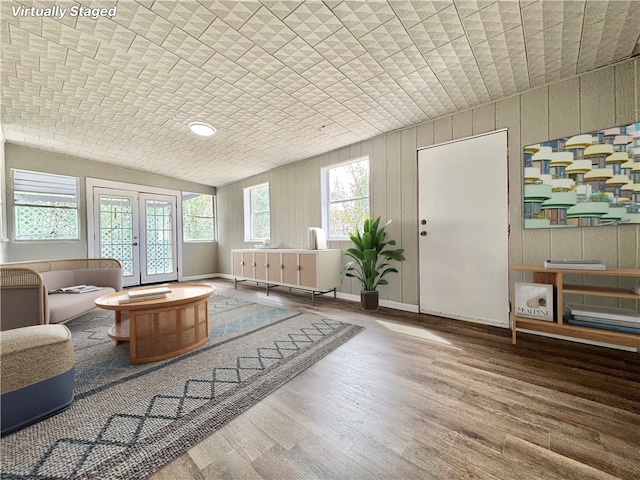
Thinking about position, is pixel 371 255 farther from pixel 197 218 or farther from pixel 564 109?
pixel 197 218

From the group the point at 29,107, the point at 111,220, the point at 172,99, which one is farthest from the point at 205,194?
the point at 172,99

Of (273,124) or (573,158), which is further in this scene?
(273,124)

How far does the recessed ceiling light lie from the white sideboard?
6.42ft

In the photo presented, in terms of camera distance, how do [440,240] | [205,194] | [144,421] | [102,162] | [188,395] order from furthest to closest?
[205,194] < [102,162] < [440,240] < [188,395] < [144,421]

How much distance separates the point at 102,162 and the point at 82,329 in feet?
11.6

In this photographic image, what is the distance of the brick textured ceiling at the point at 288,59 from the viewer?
5.24ft

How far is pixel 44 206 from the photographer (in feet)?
13.3

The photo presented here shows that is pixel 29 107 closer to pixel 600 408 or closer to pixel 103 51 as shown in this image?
pixel 103 51

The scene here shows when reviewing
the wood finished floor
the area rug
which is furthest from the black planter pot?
the wood finished floor

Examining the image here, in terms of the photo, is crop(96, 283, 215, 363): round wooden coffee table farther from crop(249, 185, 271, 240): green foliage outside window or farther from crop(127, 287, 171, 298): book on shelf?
crop(249, 185, 271, 240): green foliage outside window

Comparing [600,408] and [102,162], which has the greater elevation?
[102,162]

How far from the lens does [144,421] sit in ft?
4.06

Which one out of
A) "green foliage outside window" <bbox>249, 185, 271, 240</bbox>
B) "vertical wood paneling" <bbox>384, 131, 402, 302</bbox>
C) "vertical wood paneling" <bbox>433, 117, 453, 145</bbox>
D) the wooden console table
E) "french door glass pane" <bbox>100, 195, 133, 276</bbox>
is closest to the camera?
the wooden console table

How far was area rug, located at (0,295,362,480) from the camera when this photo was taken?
1.02 metres
